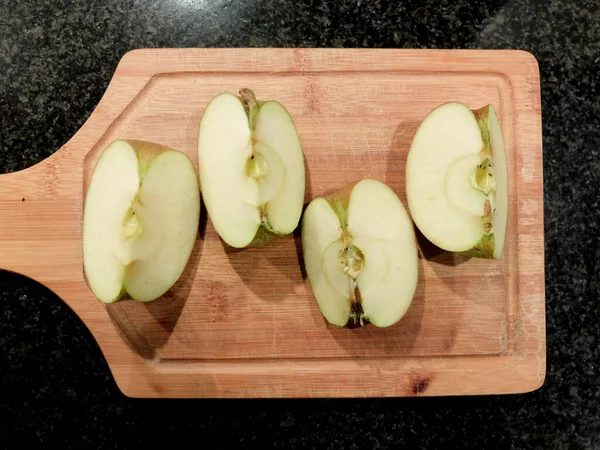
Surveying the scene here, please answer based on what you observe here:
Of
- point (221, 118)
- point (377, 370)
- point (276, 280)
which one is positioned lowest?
point (377, 370)

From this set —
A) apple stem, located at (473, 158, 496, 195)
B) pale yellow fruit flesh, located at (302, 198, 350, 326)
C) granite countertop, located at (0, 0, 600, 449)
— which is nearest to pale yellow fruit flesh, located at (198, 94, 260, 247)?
pale yellow fruit flesh, located at (302, 198, 350, 326)

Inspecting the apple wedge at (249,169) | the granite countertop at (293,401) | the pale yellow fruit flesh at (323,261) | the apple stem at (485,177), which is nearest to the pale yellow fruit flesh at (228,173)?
the apple wedge at (249,169)

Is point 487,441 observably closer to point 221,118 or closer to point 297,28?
point 221,118

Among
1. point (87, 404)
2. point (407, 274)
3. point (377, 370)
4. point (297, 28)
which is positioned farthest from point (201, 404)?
point (297, 28)

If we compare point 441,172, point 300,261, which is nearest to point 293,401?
point 300,261

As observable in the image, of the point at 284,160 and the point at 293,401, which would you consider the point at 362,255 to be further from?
the point at 293,401

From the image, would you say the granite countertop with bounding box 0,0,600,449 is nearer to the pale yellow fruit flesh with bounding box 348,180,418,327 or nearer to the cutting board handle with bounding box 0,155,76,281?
the cutting board handle with bounding box 0,155,76,281

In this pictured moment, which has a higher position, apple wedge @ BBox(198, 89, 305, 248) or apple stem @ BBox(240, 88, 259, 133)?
apple stem @ BBox(240, 88, 259, 133)
